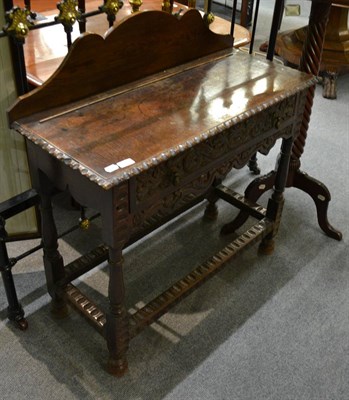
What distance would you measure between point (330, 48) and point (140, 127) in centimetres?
246

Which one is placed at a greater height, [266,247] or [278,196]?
[278,196]

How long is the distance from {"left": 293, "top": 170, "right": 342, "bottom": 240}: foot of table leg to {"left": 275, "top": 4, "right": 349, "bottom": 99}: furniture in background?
1.35 metres

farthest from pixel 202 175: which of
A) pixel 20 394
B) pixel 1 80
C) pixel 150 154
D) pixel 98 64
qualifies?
pixel 20 394

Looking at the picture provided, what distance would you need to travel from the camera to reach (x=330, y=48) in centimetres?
342

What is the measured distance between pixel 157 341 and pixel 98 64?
0.88m

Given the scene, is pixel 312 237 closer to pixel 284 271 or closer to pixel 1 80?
pixel 284 271

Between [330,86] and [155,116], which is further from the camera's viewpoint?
[330,86]

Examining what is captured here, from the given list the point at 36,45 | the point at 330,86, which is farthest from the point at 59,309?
the point at 330,86

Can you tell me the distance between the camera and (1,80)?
1659 mm

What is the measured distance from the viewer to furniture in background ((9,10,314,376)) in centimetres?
126

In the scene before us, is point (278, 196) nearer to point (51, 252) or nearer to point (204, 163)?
point (204, 163)

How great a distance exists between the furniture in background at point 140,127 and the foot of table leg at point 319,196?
0.42 meters

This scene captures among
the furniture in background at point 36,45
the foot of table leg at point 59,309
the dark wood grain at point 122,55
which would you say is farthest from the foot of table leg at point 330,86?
the foot of table leg at point 59,309

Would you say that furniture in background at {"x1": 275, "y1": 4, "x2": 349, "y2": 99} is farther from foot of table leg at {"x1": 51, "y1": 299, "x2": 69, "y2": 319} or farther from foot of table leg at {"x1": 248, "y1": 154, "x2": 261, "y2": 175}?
foot of table leg at {"x1": 51, "y1": 299, "x2": 69, "y2": 319}
